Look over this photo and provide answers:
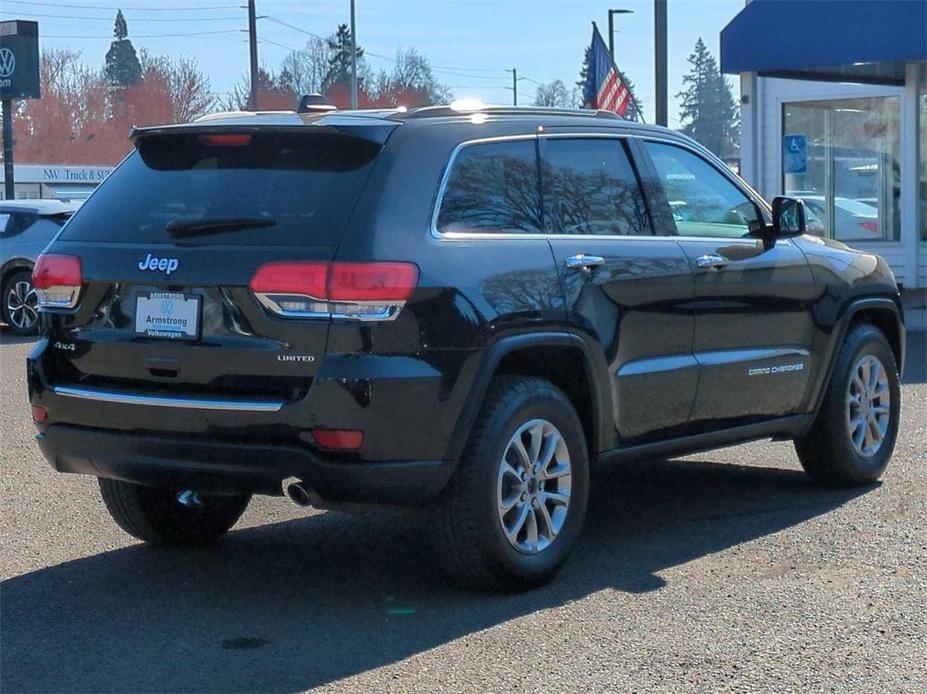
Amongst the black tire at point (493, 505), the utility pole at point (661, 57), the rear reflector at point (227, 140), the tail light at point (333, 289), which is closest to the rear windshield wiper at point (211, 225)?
the tail light at point (333, 289)

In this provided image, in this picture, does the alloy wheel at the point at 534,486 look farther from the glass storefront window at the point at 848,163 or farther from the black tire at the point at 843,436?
the glass storefront window at the point at 848,163

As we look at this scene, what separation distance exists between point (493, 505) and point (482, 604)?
1.28 ft

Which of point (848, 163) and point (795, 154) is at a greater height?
point (795, 154)

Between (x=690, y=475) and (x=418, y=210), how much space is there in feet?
11.0

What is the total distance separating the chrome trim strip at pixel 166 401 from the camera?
526cm

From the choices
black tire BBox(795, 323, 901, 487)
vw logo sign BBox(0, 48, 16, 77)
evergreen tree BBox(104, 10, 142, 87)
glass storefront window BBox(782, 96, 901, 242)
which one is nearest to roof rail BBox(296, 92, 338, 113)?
black tire BBox(795, 323, 901, 487)

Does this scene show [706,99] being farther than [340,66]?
Yes

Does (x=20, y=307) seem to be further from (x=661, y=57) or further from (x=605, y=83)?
(x=661, y=57)

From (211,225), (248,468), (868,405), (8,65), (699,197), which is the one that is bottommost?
(868,405)

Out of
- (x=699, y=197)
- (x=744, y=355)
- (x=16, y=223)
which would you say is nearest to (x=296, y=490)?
(x=744, y=355)

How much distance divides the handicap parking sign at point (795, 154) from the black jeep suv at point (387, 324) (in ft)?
47.7

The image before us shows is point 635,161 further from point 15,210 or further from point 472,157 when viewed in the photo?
point 15,210

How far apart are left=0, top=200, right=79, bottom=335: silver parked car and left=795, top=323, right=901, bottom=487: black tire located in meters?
11.8

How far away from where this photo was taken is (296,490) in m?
5.33
